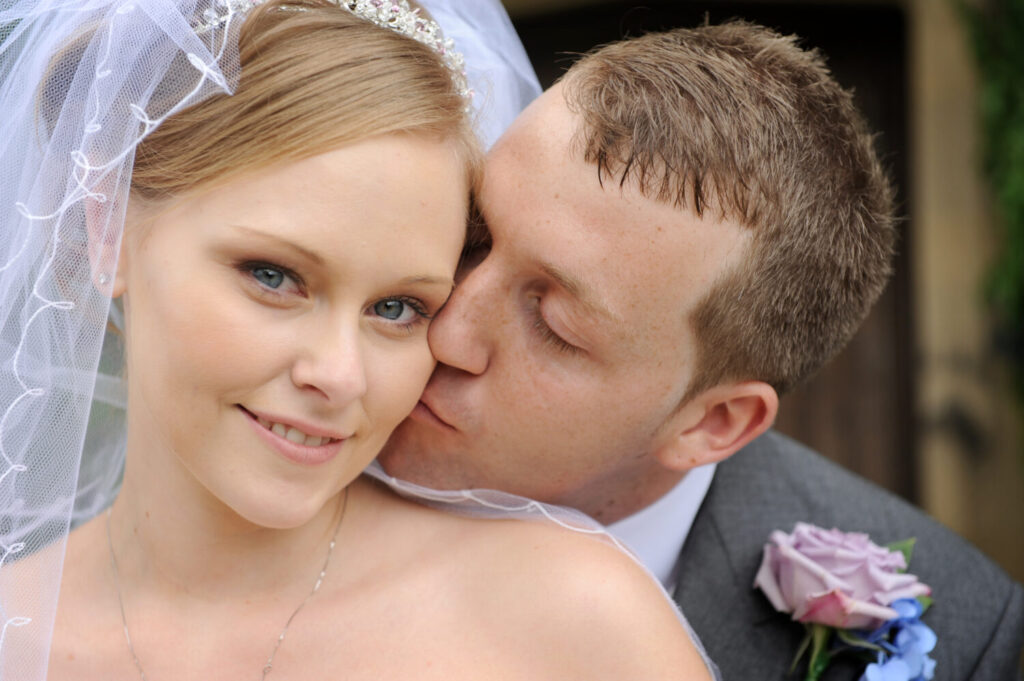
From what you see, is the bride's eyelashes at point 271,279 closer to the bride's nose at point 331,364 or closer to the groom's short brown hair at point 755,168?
the bride's nose at point 331,364

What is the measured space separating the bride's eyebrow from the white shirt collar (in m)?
1.33

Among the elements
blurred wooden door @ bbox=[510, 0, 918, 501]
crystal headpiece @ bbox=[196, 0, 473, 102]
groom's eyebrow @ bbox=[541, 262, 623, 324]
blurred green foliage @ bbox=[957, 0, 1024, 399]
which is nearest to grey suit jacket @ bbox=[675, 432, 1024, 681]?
groom's eyebrow @ bbox=[541, 262, 623, 324]

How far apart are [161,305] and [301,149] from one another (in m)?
0.35

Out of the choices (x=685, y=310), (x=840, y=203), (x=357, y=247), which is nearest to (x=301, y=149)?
(x=357, y=247)

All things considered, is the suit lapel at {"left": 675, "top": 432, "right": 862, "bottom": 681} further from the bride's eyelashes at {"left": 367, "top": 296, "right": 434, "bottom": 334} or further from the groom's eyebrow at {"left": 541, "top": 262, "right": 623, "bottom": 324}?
the bride's eyelashes at {"left": 367, "top": 296, "right": 434, "bottom": 334}

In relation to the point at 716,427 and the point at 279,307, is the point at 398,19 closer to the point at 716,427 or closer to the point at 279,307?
the point at 279,307

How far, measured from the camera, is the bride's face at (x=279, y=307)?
187 cm

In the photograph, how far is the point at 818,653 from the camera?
2.69 meters

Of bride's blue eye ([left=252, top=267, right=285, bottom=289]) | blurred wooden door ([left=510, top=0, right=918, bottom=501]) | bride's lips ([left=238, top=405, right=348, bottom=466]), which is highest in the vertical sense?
bride's blue eye ([left=252, top=267, right=285, bottom=289])

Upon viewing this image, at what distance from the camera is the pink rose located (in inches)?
103

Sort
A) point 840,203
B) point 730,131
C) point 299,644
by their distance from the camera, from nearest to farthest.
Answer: point 299,644, point 730,131, point 840,203

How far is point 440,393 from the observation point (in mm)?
2389

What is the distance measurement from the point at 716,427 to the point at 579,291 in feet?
1.86

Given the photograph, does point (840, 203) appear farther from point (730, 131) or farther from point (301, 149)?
point (301, 149)
